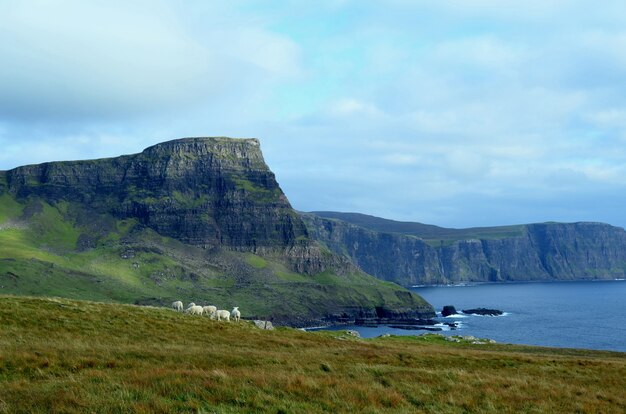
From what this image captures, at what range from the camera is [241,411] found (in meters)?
17.2

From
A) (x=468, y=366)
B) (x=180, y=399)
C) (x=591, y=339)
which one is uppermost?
(x=180, y=399)

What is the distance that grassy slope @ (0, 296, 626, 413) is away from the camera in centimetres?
1795

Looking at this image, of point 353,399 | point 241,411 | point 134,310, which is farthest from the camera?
point 134,310

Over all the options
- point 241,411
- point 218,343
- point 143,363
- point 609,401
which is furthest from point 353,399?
point 218,343

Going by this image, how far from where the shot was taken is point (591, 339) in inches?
6762

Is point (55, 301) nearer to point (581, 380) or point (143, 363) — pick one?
point (143, 363)

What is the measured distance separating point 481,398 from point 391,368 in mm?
6791

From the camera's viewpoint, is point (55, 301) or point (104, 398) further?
point (55, 301)

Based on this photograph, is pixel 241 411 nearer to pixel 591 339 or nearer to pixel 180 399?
pixel 180 399

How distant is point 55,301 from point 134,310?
6812mm

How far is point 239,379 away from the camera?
68.7ft

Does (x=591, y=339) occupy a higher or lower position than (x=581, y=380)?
lower

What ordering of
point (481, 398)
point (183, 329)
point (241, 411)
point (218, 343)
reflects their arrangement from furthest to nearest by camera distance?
point (183, 329) < point (218, 343) < point (481, 398) < point (241, 411)

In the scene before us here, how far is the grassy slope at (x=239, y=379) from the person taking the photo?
18.0 m
